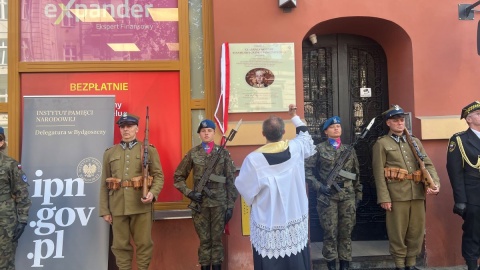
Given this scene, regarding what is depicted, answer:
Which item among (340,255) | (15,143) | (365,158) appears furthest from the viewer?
(365,158)

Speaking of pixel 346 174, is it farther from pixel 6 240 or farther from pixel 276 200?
pixel 6 240

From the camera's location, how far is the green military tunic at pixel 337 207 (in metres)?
4.92

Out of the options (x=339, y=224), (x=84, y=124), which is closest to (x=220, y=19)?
(x=84, y=124)

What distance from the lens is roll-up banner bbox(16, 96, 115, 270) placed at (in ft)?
16.3

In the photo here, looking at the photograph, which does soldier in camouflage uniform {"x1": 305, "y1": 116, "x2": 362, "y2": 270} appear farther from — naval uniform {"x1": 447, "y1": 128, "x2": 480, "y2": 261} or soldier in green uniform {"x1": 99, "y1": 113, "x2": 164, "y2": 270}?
soldier in green uniform {"x1": 99, "y1": 113, "x2": 164, "y2": 270}

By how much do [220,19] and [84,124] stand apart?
221cm

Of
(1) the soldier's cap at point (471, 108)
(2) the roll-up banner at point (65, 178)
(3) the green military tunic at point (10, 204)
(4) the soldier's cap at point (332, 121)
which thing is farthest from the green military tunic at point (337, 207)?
(3) the green military tunic at point (10, 204)

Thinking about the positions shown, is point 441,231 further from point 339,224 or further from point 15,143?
point 15,143

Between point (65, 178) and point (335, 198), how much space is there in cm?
326

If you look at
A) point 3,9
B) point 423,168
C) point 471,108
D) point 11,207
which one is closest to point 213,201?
point 11,207

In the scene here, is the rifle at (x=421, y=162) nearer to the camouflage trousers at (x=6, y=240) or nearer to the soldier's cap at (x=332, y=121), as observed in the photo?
the soldier's cap at (x=332, y=121)

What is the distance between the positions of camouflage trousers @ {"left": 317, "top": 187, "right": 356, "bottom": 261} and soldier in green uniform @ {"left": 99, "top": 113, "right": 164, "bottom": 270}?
1991 millimetres

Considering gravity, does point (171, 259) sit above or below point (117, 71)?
below

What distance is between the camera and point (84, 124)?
17.3 ft
